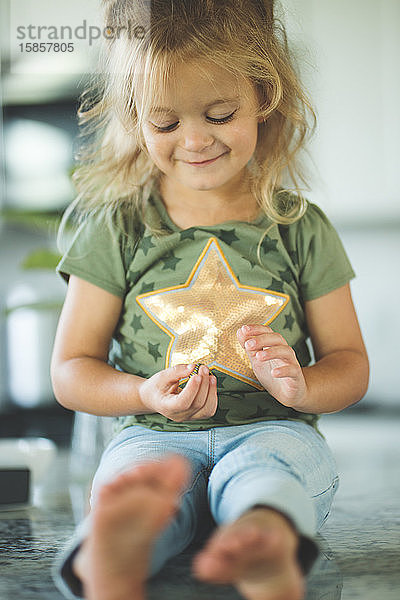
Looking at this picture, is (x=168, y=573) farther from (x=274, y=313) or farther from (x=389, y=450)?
(x=389, y=450)

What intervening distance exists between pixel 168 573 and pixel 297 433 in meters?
0.17

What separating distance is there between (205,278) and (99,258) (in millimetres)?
107

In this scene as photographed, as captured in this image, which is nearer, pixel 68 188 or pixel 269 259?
pixel 269 259

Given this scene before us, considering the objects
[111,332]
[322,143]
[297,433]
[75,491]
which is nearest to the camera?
[297,433]

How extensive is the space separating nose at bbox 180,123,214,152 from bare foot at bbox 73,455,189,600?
286 millimetres

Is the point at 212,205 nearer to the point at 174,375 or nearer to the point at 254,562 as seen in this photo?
the point at 174,375

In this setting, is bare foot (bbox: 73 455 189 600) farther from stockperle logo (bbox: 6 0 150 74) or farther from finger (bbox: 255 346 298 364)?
stockperle logo (bbox: 6 0 150 74)

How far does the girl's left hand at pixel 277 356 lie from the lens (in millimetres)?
538

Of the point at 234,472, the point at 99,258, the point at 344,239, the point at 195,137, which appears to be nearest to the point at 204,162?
the point at 195,137

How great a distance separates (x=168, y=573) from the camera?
0.48 metres

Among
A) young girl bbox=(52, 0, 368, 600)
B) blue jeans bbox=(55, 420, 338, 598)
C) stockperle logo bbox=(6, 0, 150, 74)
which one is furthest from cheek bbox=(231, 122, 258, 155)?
blue jeans bbox=(55, 420, 338, 598)

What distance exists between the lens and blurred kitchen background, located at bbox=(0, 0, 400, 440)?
0.66 m

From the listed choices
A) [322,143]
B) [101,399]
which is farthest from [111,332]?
[322,143]

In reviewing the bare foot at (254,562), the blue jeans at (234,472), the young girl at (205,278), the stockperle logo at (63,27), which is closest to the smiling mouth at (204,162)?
the young girl at (205,278)
